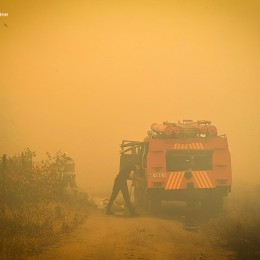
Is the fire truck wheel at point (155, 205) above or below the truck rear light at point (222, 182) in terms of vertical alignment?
below

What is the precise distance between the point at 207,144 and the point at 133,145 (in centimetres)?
315

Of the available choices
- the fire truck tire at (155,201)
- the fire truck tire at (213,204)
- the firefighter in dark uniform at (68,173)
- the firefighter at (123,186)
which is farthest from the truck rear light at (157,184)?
the firefighter in dark uniform at (68,173)

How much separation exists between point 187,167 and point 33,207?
4892mm

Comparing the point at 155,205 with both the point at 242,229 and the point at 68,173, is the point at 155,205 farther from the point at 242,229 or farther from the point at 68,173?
the point at 242,229

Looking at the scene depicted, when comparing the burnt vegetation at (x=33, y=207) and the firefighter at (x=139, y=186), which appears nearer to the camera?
the burnt vegetation at (x=33, y=207)

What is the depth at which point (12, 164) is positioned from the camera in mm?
14195

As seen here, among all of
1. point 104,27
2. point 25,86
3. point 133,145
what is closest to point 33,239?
point 133,145

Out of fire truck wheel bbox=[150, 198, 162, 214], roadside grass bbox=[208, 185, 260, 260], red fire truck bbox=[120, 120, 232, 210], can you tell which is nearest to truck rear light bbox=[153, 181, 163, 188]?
red fire truck bbox=[120, 120, 232, 210]

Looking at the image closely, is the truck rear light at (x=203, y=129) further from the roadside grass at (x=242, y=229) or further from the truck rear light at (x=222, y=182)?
the roadside grass at (x=242, y=229)

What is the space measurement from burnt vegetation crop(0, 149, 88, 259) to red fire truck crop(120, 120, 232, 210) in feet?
8.49

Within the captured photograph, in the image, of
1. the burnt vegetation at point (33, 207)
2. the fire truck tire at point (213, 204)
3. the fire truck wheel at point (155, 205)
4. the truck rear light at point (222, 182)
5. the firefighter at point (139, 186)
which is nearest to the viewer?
the burnt vegetation at point (33, 207)

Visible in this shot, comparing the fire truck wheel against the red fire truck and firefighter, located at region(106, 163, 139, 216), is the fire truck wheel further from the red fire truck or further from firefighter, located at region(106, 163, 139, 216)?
firefighter, located at region(106, 163, 139, 216)

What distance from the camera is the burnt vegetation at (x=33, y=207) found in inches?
334

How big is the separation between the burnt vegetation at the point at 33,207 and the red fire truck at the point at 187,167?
259 cm
